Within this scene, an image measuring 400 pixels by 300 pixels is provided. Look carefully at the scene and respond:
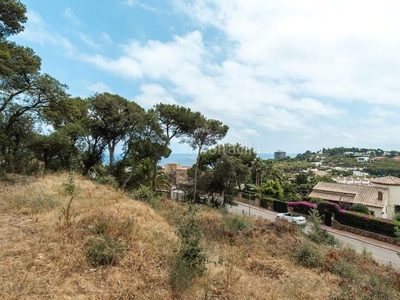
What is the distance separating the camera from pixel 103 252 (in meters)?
3.72

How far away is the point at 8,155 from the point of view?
12.6m

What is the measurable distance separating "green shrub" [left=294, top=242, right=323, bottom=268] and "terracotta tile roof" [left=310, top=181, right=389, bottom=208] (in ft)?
75.1

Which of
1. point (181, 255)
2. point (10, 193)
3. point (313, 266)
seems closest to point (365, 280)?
point (313, 266)

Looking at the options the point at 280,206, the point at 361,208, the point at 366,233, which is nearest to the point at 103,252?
the point at 366,233

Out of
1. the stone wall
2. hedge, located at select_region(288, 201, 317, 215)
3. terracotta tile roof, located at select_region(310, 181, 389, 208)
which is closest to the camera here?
the stone wall

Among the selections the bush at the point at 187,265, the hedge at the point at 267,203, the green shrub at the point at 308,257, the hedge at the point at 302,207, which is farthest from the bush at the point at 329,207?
the bush at the point at 187,265

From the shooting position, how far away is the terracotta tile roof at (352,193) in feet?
82.6

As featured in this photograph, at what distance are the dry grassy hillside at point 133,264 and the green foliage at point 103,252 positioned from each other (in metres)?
0.01

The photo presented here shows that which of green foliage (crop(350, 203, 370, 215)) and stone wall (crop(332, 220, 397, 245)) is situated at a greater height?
green foliage (crop(350, 203, 370, 215))

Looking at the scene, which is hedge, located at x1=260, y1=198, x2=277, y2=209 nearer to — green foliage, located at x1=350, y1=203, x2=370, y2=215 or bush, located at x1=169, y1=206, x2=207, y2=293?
green foliage, located at x1=350, y1=203, x2=370, y2=215

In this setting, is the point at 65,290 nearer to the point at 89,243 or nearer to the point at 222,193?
the point at 89,243

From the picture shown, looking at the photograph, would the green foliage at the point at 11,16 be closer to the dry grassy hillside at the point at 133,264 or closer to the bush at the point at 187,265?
the dry grassy hillside at the point at 133,264

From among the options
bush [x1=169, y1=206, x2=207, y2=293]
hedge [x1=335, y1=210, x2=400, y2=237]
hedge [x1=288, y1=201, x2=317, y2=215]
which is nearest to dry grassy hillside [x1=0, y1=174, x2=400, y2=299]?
bush [x1=169, y1=206, x2=207, y2=293]

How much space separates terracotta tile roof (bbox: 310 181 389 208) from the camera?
25.2 metres
